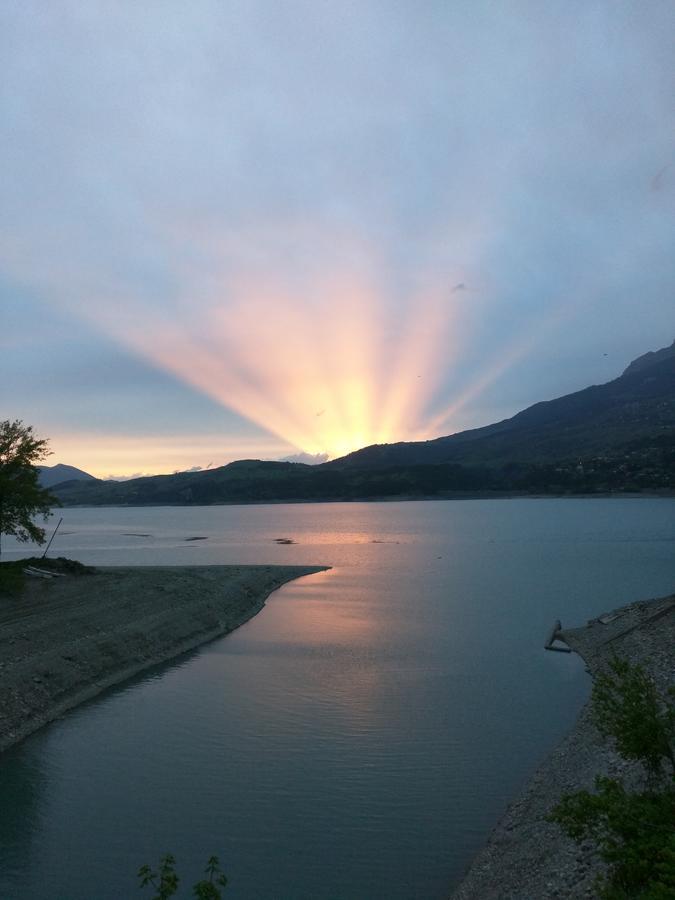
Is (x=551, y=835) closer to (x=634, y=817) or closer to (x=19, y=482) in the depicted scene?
(x=634, y=817)

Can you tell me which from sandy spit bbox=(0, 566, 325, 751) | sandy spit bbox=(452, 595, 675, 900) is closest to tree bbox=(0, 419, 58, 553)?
sandy spit bbox=(0, 566, 325, 751)

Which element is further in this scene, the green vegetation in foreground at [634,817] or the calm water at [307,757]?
the calm water at [307,757]

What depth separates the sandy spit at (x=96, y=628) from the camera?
96.0 ft

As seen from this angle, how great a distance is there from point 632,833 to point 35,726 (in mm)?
23401

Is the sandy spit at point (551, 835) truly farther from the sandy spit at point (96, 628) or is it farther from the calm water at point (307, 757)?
the sandy spit at point (96, 628)

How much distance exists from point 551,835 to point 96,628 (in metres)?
28.6

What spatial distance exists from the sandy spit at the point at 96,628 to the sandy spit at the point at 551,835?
17.3 metres

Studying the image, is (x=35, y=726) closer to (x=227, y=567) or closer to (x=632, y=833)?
(x=632, y=833)

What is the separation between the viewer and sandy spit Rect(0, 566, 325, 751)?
29266 millimetres

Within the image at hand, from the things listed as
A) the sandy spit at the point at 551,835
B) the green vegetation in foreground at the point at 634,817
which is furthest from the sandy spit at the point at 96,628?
the green vegetation in foreground at the point at 634,817

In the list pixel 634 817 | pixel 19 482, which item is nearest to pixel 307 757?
pixel 634 817

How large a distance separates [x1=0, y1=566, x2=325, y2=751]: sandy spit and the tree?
4795 mm

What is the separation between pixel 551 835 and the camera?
16.1 meters

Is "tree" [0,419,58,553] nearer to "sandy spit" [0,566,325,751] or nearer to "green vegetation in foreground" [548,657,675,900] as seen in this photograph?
"sandy spit" [0,566,325,751]
